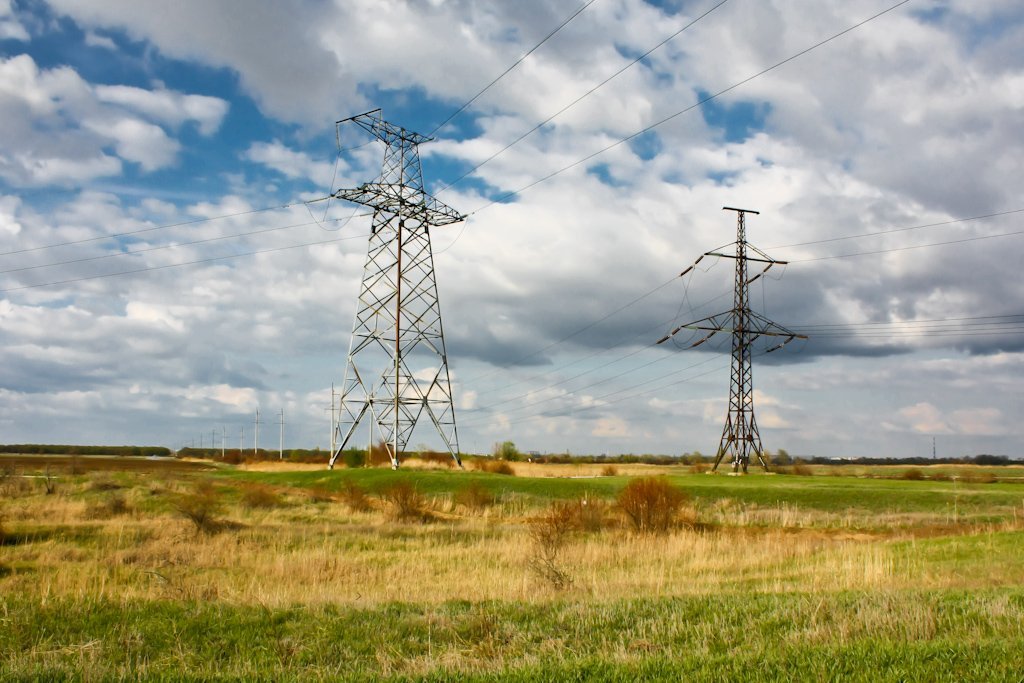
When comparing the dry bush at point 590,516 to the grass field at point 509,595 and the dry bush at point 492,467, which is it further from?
the dry bush at point 492,467

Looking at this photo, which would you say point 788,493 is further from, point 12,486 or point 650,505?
point 12,486

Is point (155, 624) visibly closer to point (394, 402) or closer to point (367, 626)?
point (367, 626)

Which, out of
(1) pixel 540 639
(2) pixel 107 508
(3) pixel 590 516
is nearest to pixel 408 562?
(3) pixel 590 516

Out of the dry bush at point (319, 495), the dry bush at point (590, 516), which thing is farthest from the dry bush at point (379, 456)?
the dry bush at point (590, 516)

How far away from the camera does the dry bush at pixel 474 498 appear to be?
39.1 metres

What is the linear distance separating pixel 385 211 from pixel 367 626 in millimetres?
43148

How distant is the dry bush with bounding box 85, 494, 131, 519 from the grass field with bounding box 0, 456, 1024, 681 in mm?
192

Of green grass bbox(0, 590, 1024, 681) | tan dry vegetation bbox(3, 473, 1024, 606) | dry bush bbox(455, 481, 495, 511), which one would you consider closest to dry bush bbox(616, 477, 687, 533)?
tan dry vegetation bbox(3, 473, 1024, 606)

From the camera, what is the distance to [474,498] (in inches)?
1545

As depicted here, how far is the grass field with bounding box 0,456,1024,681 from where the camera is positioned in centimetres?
845

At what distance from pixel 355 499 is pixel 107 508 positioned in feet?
38.7

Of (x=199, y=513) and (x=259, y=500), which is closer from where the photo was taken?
(x=199, y=513)

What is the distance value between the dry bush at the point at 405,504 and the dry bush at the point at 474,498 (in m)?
2.62

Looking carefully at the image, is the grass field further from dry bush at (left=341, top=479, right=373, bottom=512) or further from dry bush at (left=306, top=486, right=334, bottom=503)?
dry bush at (left=306, top=486, right=334, bottom=503)
